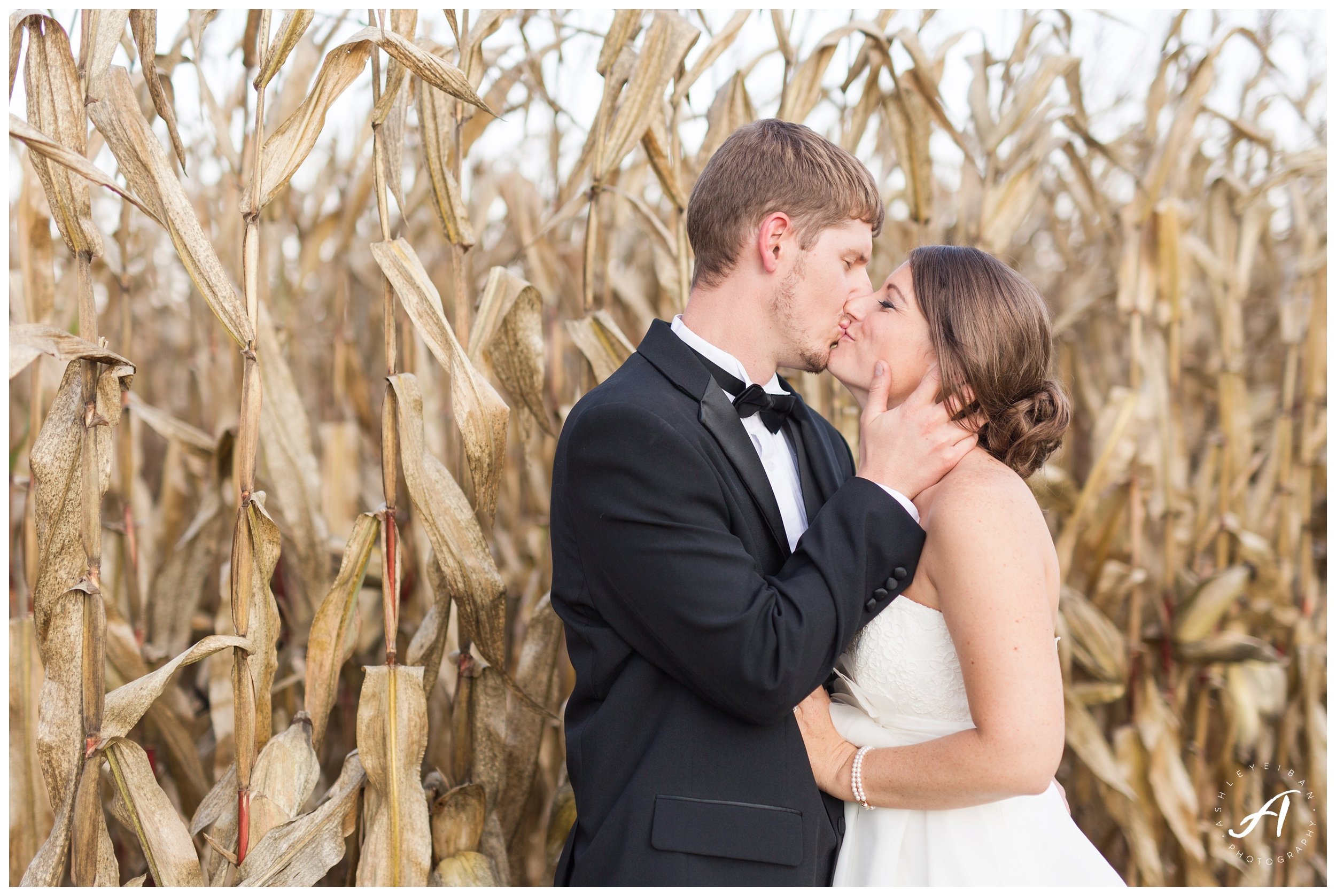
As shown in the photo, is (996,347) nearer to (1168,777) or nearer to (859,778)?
(859,778)

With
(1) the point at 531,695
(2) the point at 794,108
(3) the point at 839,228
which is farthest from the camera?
(2) the point at 794,108

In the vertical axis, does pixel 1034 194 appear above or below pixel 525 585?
above

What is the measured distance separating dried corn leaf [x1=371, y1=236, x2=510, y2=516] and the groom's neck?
39 cm

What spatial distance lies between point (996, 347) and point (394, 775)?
1.21m


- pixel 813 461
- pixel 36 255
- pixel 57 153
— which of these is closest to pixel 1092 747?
pixel 813 461

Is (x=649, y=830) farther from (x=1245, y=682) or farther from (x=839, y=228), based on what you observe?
(x=1245, y=682)

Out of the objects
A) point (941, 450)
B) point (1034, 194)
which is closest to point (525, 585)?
point (941, 450)

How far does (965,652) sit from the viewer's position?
130 cm

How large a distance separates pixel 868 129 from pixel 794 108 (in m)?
0.88

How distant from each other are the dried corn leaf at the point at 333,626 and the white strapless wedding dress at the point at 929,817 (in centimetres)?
83

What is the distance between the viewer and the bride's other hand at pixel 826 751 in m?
1.40

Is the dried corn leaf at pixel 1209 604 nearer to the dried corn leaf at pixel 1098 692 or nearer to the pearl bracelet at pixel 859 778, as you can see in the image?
the dried corn leaf at pixel 1098 692

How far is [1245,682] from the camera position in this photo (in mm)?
2229

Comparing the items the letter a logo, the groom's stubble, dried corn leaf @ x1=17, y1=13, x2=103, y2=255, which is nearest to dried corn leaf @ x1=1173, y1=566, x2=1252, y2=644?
the letter a logo
